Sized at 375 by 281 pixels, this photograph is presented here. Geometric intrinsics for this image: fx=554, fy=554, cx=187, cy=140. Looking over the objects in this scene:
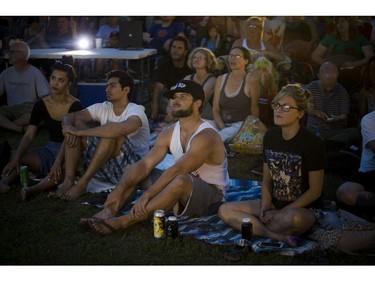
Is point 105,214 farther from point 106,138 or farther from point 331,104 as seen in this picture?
point 331,104

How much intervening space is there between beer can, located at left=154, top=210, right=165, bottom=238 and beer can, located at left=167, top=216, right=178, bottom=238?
49mm

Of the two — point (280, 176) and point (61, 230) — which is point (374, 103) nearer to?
point (280, 176)

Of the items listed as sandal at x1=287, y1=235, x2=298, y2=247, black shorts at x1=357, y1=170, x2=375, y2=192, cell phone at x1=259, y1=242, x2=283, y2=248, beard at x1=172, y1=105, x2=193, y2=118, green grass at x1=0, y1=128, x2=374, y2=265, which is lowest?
green grass at x1=0, y1=128, x2=374, y2=265

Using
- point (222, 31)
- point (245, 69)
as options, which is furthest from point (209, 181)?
point (222, 31)

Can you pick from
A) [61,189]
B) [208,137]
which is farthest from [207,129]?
[61,189]

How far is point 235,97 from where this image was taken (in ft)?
23.5

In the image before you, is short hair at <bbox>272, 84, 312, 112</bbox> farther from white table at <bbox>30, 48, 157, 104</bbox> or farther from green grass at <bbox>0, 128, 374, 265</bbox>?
white table at <bbox>30, 48, 157, 104</bbox>

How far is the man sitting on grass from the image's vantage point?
4539mm

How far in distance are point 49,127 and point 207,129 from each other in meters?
2.09

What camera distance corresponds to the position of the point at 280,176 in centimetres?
443

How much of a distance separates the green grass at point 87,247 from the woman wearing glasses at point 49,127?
0.71 meters

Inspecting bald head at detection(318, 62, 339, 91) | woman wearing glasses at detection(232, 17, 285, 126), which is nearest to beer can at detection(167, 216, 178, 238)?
bald head at detection(318, 62, 339, 91)
